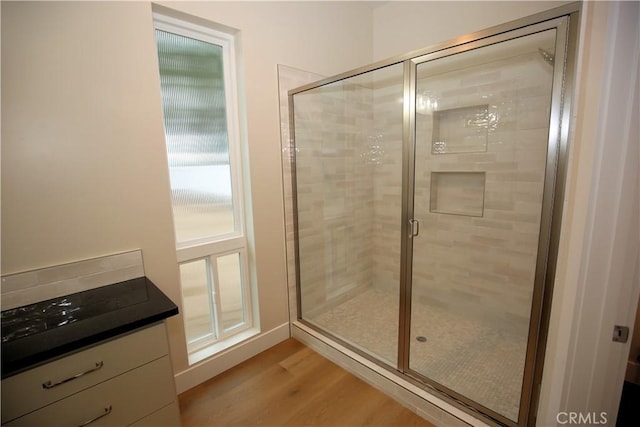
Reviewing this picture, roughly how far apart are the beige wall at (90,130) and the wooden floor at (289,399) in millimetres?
284

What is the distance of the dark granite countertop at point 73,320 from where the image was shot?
3.07ft

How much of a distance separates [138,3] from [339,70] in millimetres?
1511

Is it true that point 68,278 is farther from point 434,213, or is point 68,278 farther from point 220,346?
point 434,213

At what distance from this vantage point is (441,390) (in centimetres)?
164

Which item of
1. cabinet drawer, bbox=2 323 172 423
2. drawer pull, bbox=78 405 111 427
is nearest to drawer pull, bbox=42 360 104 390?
cabinet drawer, bbox=2 323 172 423

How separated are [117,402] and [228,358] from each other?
936 mm

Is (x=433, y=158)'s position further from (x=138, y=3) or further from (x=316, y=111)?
(x=138, y=3)

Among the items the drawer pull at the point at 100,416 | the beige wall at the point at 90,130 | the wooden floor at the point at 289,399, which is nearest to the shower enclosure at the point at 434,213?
the wooden floor at the point at 289,399

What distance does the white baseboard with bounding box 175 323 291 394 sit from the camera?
1.82m

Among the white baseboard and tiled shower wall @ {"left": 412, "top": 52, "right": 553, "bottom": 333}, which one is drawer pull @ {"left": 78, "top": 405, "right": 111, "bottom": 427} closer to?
the white baseboard

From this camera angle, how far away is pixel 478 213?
7.64 ft

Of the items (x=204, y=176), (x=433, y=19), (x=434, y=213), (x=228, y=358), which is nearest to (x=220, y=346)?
(x=228, y=358)

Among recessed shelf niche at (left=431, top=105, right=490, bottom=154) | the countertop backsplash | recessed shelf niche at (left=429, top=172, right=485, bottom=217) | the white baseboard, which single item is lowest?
the white baseboard

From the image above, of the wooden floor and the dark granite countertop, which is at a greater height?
the dark granite countertop
